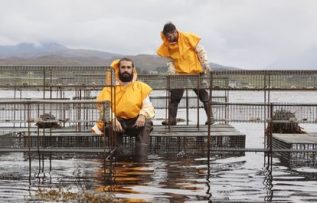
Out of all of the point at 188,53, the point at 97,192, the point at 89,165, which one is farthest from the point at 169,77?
the point at 97,192

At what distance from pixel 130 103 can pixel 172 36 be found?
10.4ft

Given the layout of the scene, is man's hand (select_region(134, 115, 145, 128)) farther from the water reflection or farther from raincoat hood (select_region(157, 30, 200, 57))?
raincoat hood (select_region(157, 30, 200, 57))

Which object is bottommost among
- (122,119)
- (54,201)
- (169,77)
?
(54,201)

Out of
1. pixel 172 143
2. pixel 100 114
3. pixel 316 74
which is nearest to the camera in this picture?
pixel 100 114

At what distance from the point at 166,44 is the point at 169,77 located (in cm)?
121

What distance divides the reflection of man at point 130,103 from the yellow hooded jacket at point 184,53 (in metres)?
2.95

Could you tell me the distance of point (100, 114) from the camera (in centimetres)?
1038

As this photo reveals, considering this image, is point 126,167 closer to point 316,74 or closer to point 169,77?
point 169,77

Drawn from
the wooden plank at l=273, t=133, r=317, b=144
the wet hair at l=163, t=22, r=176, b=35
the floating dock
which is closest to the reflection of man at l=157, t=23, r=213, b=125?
the wet hair at l=163, t=22, r=176, b=35

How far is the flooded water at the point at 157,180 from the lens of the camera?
7.81 meters

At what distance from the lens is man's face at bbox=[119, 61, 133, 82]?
36.4 feet

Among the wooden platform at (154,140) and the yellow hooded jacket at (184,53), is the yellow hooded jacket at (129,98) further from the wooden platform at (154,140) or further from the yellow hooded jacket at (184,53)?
the yellow hooded jacket at (184,53)

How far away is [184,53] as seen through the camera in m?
14.0

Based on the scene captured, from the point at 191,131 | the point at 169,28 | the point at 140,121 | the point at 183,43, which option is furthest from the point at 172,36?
the point at 140,121
